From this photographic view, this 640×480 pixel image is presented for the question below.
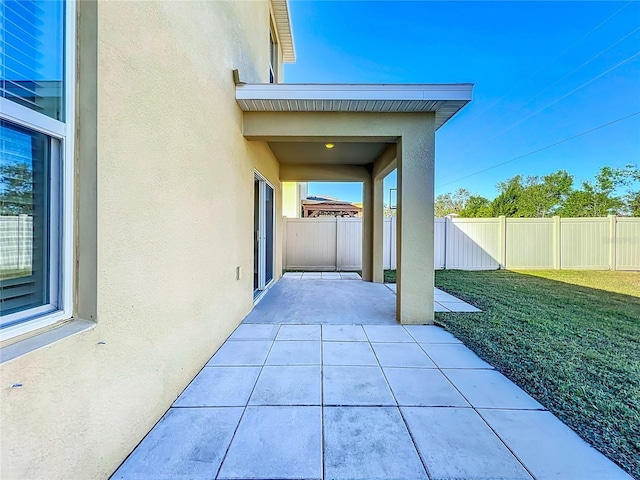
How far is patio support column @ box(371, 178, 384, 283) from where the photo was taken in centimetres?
744

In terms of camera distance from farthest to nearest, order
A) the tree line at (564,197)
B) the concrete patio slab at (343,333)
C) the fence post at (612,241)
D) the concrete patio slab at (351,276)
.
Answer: the tree line at (564,197), the fence post at (612,241), the concrete patio slab at (351,276), the concrete patio slab at (343,333)

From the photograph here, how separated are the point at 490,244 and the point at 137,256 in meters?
10.8

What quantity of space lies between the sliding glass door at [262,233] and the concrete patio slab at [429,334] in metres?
3.14

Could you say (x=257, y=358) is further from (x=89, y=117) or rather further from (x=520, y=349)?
(x=520, y=349)

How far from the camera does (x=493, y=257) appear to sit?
966cm

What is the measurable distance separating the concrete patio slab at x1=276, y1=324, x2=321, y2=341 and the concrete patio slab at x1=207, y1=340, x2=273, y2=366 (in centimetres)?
30

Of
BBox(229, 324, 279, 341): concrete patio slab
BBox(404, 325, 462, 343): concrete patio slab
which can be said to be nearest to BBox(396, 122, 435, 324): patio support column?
BBox(404, 325, 462, 343): concrete patio slab

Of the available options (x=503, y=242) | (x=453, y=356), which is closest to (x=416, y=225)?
(x=453, y=356)

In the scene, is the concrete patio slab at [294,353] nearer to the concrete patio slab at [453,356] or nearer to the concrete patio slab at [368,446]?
the concrete patio slab at [368,446]

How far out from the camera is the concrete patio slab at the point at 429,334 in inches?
139

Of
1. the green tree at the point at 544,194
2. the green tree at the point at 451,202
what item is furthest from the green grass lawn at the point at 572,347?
the green tree at the point at 451,202

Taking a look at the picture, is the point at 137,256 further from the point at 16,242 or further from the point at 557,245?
the point at 557,245

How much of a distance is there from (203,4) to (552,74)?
1841 centimetres

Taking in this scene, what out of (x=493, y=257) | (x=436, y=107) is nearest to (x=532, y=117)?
(x=493, y=257)
